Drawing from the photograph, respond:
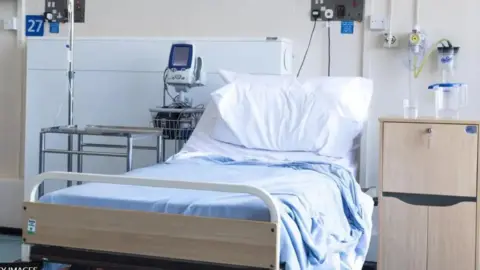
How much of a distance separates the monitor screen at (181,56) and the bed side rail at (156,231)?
174cm

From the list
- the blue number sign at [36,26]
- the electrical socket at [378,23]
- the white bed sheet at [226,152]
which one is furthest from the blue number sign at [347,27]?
the blue number sign at [36,26]

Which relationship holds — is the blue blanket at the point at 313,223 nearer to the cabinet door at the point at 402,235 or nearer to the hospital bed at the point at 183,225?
the hospital bed at the point at 183,225

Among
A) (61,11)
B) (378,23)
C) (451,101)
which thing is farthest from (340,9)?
(61,11)

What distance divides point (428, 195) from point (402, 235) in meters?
0.25

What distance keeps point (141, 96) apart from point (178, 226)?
2.36 metres

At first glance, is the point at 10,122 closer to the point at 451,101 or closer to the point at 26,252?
the point at 26,252

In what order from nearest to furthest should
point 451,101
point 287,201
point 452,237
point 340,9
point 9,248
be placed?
point 287,201
point 452,237
point 451,101
point 340,9
point 9,248

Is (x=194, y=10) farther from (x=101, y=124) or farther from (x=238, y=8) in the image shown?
(x=101, y=124)

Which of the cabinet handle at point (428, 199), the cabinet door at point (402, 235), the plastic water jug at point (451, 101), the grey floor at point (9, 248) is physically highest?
the plastic water jug at point (451, 101)

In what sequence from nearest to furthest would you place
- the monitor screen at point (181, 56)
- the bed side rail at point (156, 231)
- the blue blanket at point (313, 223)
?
the bed side rail at point (156, 231)
the blue blanket at point (313, 223)
the monitor screen at point (181, 56)

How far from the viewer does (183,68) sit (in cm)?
385

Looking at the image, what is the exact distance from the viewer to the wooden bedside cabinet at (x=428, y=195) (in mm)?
3299

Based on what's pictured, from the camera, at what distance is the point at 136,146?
13.7ft

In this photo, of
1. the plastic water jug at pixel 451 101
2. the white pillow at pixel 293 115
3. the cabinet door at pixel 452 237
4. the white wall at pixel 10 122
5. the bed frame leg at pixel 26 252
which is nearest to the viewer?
the bed frame leg at pixel 26 252
